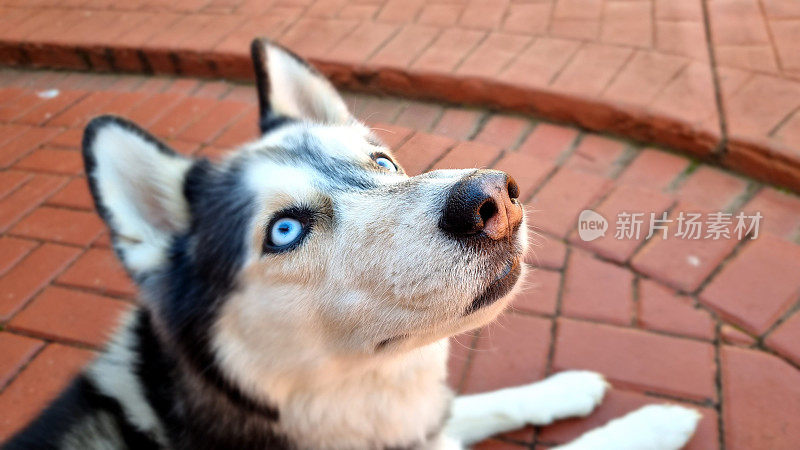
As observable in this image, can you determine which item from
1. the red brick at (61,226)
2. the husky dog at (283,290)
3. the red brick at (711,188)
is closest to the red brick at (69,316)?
the red brick at (61,226)

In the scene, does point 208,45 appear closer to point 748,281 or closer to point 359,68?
point 359,68

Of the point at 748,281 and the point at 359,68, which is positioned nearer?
the point at 748,281

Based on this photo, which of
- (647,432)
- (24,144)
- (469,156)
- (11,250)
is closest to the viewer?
(647,432)

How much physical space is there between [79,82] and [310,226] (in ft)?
12.8

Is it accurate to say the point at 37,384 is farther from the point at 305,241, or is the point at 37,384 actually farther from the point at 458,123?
the point at 458,123

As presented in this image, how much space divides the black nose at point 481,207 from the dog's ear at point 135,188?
820 millimetres

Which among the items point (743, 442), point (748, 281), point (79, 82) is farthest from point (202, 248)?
point (79, 82)

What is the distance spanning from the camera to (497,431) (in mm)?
2049

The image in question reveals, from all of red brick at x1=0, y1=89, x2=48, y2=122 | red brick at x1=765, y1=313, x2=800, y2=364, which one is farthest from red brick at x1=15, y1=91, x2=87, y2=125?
red brick at x1=765, y1=313, x2=800, y2=364

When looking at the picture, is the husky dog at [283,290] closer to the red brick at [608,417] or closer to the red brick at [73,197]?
the red brick at [608,417]

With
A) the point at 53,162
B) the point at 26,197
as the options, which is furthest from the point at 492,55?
the point at 26,197

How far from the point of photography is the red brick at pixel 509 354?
2.24m

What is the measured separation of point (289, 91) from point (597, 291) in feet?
5.01

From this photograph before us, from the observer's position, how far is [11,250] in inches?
116
